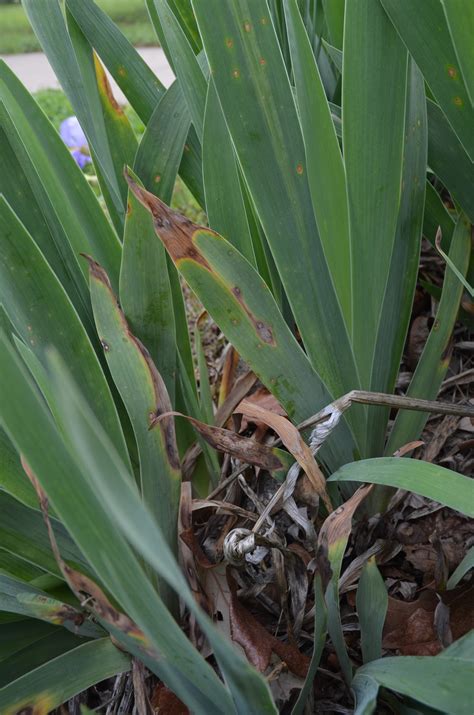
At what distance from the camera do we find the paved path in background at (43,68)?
354 cm

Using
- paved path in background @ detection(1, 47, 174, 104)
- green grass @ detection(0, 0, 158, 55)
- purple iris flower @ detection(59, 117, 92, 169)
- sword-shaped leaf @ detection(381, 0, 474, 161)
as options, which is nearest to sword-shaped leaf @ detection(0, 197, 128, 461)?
sword-shaped leaf @ detection(381, 0, 474, 161)

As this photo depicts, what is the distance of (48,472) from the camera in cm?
35

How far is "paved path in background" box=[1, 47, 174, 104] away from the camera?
3.54m

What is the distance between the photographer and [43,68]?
423cm

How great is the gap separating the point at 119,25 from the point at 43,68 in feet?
4.26

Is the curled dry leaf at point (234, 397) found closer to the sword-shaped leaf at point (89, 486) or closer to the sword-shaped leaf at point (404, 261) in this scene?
the sword-shaped leaf at point (404, 261)

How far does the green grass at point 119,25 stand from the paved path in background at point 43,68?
1.48 feet

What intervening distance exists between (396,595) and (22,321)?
1.40 ft

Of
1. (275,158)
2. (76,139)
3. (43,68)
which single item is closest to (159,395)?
(275,158)

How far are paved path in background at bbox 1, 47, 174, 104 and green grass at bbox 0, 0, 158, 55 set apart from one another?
1.48 feet

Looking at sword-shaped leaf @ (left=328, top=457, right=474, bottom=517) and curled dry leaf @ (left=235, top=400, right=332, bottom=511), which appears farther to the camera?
curled dry leaf @ (left=235, top=400, right=332, bottom=511)

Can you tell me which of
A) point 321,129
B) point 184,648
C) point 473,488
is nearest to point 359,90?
point 321,129

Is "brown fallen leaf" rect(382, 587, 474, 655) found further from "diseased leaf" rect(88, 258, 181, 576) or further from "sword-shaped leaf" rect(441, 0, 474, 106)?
"sword-shaped leaf" rect(441, 0, 474, 106)

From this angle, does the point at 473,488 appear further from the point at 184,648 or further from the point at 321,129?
the point at 321,129
